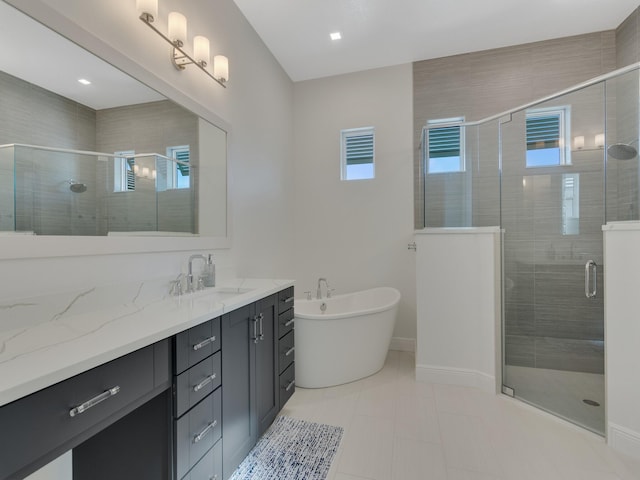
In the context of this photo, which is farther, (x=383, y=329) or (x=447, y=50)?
(x=447, y=50)

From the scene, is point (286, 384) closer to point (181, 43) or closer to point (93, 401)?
point (93, 401)

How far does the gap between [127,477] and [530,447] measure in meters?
2.07

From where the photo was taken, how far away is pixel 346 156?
357cm

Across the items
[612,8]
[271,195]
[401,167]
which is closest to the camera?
[612,8]

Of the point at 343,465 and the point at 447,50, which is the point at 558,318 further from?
the point at 447,50

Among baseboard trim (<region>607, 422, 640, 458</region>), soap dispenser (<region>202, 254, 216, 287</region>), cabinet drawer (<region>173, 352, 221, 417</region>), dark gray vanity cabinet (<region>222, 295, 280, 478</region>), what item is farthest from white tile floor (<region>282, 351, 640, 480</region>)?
soap dispenser (<region>202, 254, 216, 287</region>)

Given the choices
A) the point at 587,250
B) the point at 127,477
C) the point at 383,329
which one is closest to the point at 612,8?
the point at 587,250

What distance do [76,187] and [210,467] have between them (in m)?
1.31

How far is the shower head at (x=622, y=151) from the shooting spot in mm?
2057

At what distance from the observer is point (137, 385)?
0.94 m

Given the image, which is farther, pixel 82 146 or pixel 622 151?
pixel 622 151

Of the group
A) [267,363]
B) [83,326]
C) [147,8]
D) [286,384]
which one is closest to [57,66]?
[147,8]

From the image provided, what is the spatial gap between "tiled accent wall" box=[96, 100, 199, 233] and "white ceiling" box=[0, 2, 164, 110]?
0.21ft

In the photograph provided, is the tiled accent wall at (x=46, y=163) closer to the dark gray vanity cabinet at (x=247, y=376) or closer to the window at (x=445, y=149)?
the dark gray vanity cabinet at (x=247, y=376)
